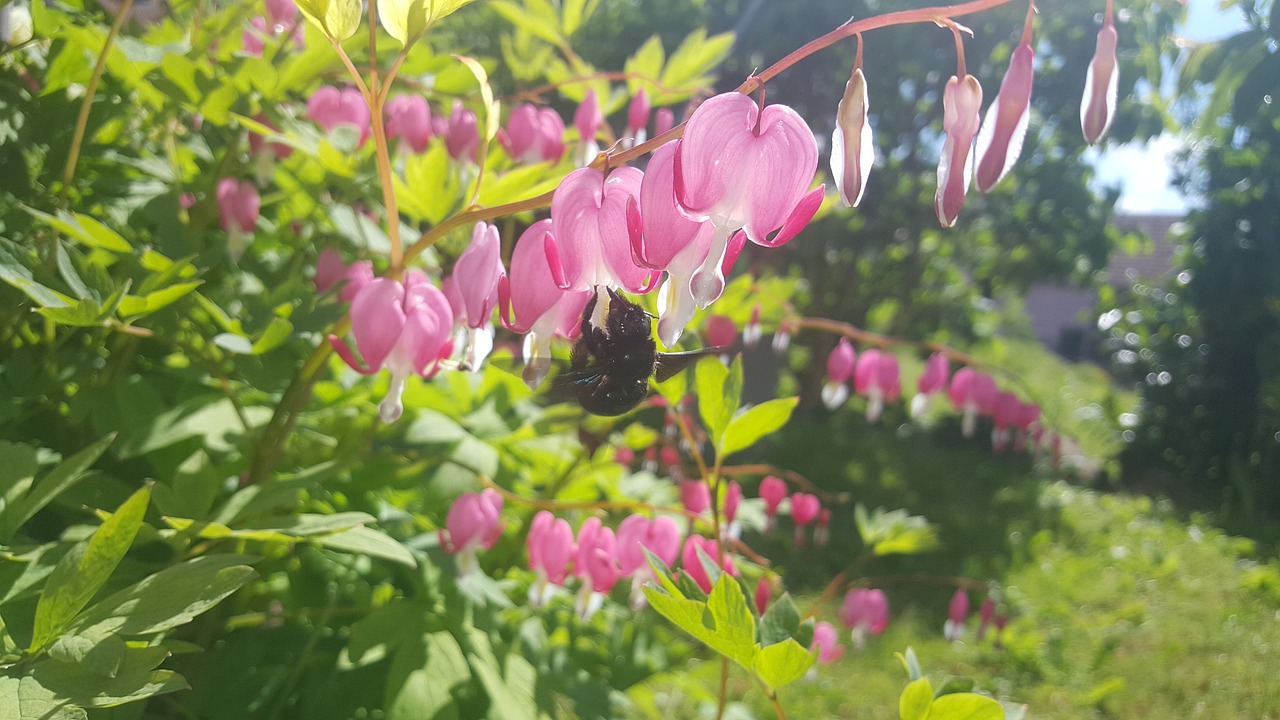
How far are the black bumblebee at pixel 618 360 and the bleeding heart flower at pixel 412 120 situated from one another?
600 millimetres

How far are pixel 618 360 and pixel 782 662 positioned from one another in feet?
1.27

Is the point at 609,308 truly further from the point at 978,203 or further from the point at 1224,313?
the point at 978,203

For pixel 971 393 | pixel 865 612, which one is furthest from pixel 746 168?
pixel 971 393

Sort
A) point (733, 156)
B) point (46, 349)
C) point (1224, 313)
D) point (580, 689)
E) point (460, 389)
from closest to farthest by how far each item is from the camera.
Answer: point (733, 156) → point (46, 349) → point (580, 689) → point (460, 389) → point (1224, 313)

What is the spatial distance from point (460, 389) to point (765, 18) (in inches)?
235

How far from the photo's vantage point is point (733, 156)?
22.6 inches

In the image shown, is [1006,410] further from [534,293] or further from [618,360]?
[534,293]

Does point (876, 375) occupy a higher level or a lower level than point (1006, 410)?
higher

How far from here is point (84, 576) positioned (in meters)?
0.57

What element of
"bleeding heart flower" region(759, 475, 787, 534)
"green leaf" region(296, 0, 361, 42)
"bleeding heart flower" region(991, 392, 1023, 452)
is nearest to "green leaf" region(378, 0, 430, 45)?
"green leaf" region(296, 0, 361, 42)

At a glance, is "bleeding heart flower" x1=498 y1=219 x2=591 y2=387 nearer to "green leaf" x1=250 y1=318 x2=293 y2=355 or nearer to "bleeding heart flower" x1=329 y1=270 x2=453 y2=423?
"bleeding heart flower" x1=329 y1=270 x2=453 y2=423

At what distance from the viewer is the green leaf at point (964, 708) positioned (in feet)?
2.10

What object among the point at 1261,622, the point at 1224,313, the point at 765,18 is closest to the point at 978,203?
the point at 1224,313

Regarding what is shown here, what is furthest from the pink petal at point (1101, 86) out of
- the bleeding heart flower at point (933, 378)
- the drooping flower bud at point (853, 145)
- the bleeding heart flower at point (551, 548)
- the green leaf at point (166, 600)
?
the bleeding heart flower at point (933, 378)
